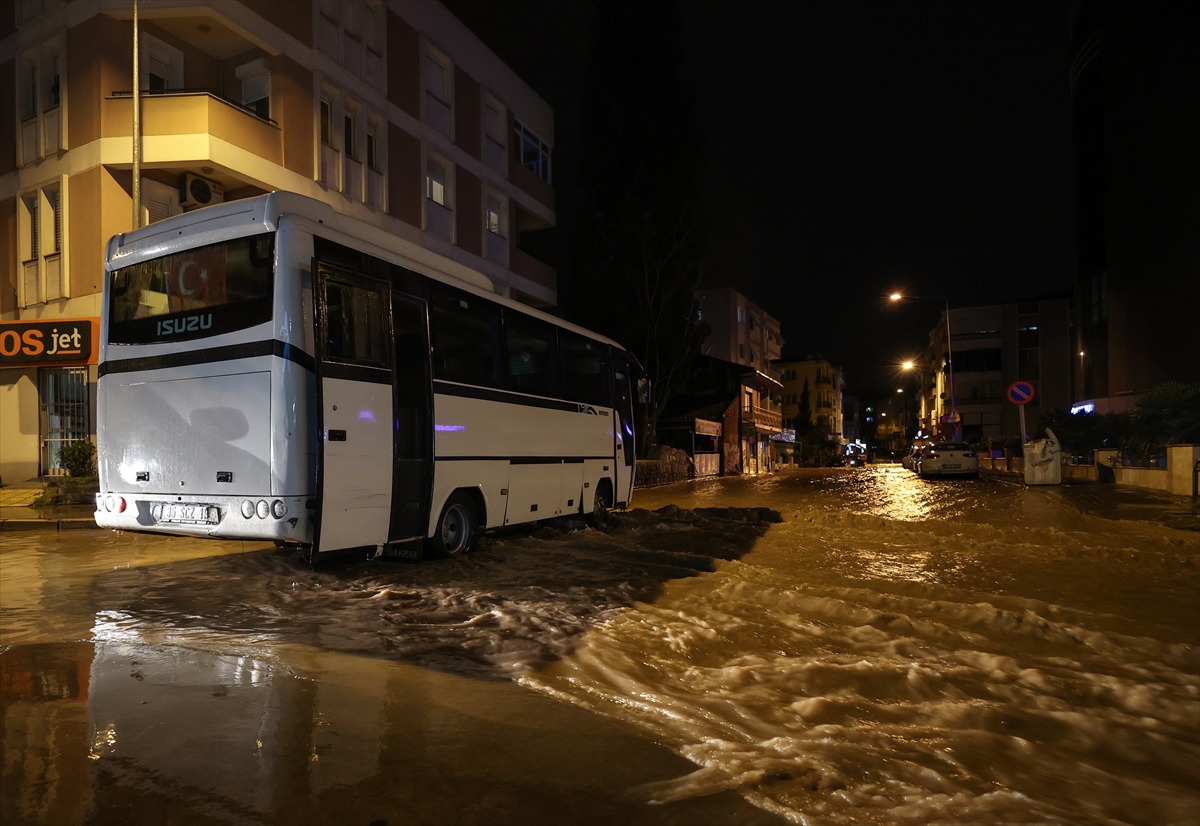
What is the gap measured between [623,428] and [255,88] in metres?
13.3

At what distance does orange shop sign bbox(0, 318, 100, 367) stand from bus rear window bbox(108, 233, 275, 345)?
10668mm

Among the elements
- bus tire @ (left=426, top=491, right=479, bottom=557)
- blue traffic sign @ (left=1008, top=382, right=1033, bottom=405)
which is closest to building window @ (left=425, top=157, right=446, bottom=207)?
bus tire @ (left=426, top=491, right=479, bottom=557)

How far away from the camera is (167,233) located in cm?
813

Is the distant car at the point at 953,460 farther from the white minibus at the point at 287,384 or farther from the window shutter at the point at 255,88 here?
the window shutter at the point at 255,88

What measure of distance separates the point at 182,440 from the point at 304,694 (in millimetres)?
4344

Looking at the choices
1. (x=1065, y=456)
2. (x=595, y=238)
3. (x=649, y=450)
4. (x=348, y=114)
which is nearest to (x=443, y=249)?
(x=348, y=114)

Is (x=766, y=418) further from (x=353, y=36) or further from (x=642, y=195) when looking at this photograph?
(x=353, y=36)

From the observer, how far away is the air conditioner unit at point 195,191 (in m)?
18.0

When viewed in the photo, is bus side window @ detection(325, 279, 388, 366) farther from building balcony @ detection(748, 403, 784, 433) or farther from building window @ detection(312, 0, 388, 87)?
building balcony @ detection(748, 403, 784, 433)

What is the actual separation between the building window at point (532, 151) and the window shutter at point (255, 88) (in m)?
11.8

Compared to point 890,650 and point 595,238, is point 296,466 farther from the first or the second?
point 595,238

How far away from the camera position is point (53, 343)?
1762 centimetres

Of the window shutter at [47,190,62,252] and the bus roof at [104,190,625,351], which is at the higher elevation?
A: the window shutter at [47,190,62,252]

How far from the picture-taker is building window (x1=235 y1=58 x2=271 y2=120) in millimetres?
19511
